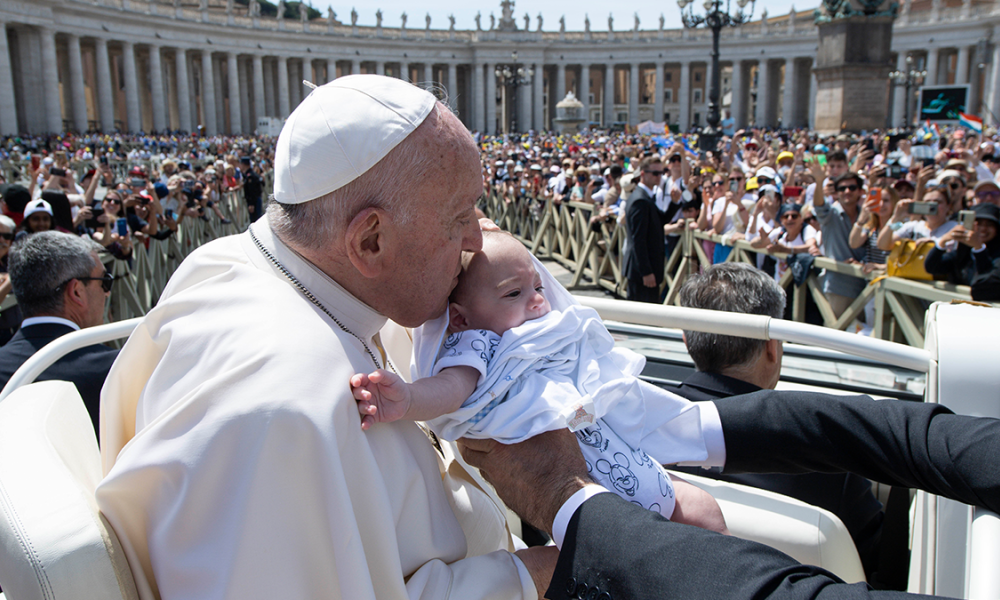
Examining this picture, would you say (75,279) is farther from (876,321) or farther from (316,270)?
(876,321)

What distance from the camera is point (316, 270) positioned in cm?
150

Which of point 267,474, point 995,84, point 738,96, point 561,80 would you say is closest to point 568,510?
point 267,474

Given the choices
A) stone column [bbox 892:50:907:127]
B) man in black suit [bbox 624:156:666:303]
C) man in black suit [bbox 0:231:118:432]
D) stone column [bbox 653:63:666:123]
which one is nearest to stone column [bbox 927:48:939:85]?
stone column [bbox 892:50:907:127]

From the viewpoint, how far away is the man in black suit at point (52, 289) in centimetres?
331

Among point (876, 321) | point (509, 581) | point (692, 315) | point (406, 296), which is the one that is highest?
point (406, 296)

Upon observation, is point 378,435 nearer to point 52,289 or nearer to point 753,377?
point 753,377

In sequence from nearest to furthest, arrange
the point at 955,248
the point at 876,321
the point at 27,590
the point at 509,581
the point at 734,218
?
the point at 27,590, the point at 509,581, the point at 955,248, the point at 876,321, the point at 734,218

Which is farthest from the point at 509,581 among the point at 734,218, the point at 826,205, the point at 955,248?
the point at 734,218

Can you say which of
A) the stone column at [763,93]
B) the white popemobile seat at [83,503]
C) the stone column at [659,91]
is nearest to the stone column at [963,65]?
the stone column at [763,93]

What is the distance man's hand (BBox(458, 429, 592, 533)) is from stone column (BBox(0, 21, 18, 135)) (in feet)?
167

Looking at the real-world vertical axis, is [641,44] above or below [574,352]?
above

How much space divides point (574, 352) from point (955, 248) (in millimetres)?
4423

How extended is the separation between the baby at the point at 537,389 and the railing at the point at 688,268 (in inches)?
156

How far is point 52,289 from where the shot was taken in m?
3.40
